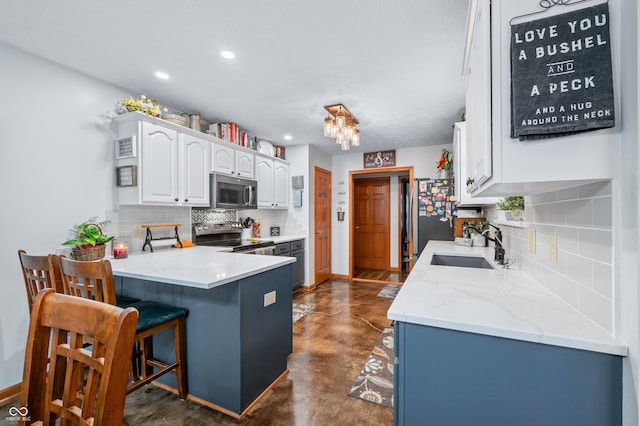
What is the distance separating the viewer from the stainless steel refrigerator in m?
3.62

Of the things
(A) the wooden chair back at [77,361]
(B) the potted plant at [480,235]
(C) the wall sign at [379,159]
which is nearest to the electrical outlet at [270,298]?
Result: (A) the wooden chair back at [77,361]

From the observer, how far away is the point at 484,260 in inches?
91.2

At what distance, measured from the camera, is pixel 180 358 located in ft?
5.81

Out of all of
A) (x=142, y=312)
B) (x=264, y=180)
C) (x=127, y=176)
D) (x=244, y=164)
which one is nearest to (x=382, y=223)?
(x=264, y=180)

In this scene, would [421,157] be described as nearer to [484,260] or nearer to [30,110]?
[484,260]

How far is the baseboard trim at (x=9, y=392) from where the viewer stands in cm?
185

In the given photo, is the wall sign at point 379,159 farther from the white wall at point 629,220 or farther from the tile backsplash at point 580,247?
the white wall at point 629,220

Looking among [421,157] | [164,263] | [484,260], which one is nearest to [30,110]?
[164,263]

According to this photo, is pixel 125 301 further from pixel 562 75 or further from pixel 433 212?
pixel 433 212

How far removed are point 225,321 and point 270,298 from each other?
341 millimetres

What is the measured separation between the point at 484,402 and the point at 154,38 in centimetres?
263

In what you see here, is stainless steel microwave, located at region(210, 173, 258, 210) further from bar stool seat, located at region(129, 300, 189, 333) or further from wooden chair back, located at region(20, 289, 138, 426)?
wooden chair back, located at region(20, 289, 138, 426)

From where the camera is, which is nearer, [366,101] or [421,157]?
[366,101]

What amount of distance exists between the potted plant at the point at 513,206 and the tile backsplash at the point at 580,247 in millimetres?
198
